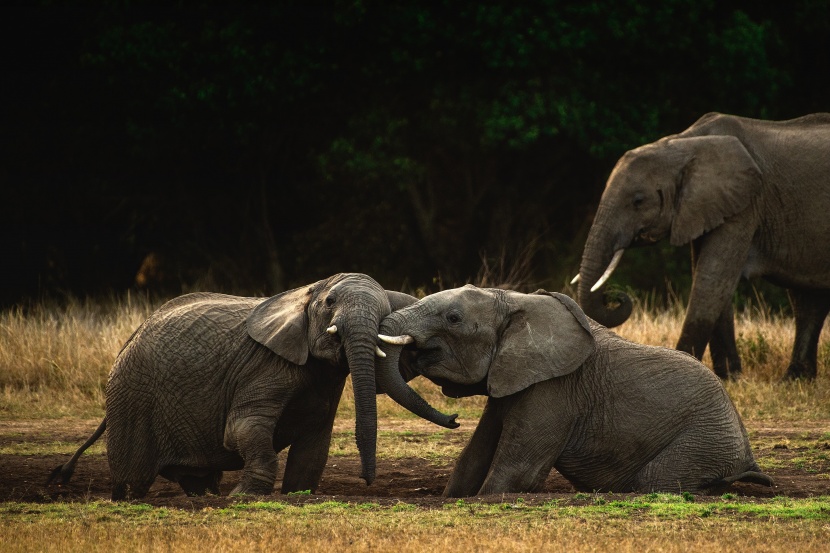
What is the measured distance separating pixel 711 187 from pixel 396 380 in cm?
614

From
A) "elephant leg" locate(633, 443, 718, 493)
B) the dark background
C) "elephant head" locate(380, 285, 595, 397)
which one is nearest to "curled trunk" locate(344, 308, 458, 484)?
"elephant head" locate(380, 285, 595, 397)

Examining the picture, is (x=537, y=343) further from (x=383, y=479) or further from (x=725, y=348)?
(x=725, y=348)

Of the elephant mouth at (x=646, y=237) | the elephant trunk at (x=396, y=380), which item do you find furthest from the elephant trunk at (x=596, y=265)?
the elephant trunk at (x=396, y=380)

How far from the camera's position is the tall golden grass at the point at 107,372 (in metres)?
13.2

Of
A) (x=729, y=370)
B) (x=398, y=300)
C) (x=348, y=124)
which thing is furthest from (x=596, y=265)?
(x=348, y=124)

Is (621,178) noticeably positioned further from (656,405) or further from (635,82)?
(635,82)

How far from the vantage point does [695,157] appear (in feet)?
44.8

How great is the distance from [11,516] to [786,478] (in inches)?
196

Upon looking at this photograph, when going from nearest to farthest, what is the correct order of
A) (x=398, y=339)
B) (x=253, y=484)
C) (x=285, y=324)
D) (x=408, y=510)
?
(x=408, y=510) → (x=398, y=339) → (x=253, y=484) → (x=285, y=324)

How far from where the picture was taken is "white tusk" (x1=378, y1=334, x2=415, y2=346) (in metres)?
8.13

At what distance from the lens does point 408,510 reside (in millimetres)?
7703

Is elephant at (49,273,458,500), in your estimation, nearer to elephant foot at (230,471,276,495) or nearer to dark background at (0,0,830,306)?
elephant foot at (230,471,276,495)

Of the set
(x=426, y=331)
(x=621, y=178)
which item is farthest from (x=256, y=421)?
(x=621, y=178)

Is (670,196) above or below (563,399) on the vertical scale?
above
